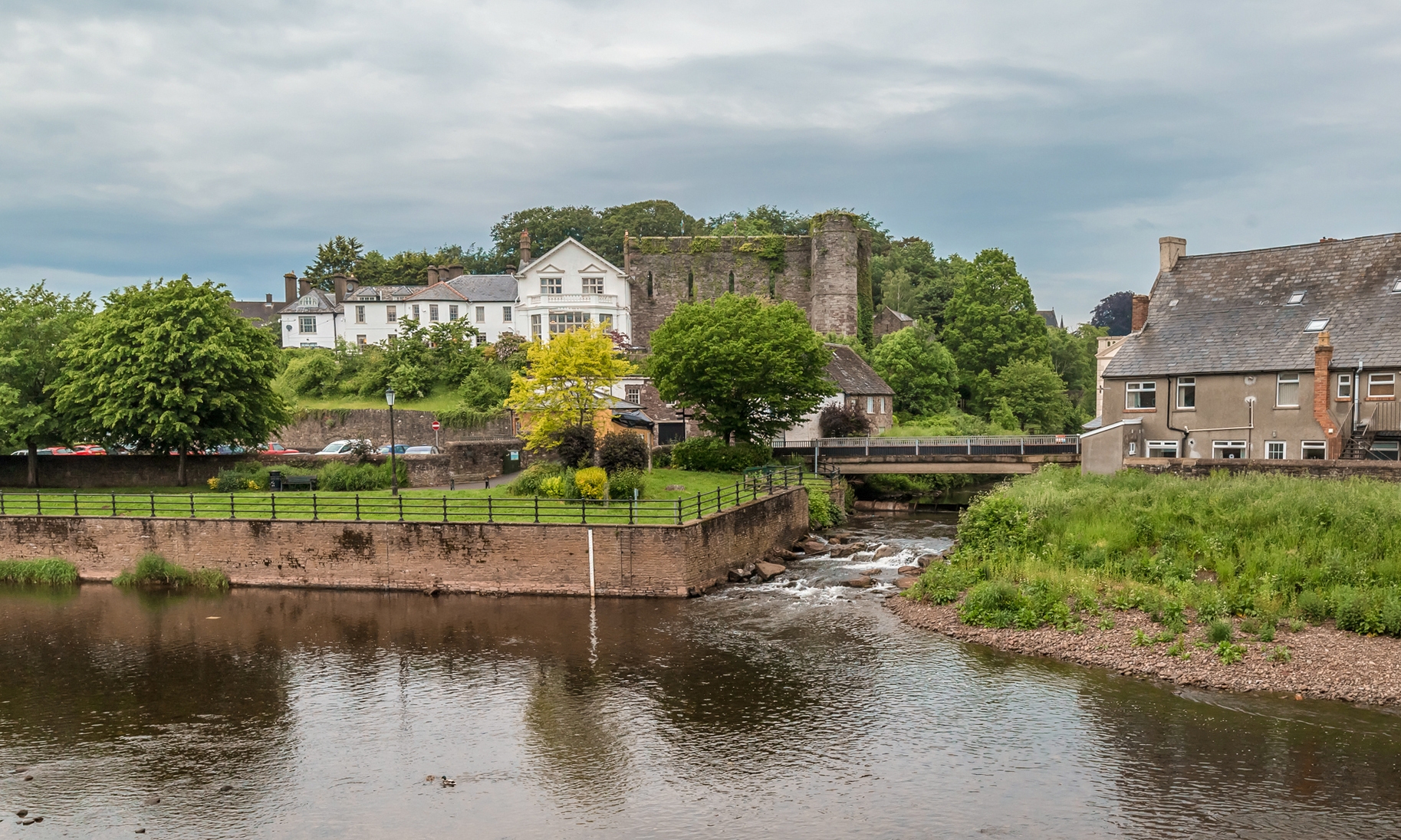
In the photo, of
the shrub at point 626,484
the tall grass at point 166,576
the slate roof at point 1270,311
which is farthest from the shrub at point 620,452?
the slate roof at point 1270,311

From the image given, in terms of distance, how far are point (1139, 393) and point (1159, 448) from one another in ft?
6.82

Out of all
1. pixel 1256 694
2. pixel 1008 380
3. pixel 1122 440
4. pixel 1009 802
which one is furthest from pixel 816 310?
pixel 1009 802

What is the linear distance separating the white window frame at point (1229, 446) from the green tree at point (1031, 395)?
2735cm

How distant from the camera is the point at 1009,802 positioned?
13273 mm

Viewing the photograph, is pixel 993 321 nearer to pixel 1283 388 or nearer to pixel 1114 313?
pixel 1283 388

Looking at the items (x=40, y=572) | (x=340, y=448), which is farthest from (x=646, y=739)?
(x=340, y=448)

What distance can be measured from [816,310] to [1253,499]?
4151 cm

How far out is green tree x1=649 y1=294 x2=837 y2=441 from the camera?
39094 millimetres

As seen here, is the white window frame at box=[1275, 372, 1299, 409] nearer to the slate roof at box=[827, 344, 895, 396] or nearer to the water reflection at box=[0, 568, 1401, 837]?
the water reflection at box=[0, 568, 1401, 837]

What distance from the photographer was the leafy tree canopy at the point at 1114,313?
433 feet

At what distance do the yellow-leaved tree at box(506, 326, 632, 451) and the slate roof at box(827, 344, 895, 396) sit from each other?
1715 centimetres

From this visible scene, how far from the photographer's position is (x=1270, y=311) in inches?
1304

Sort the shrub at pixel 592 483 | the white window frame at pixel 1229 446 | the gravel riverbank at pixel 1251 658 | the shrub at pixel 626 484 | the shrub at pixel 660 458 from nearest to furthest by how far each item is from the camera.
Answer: the gravel riverbank at pixel 1251 658, the shrub at pixel 592 483, the shrub at pixel 626 484, the white window frame at pixel 1229 446, the shrub at pixel 660 458

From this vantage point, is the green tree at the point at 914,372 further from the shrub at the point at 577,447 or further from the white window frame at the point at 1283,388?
the shrub at the point at 577,447
